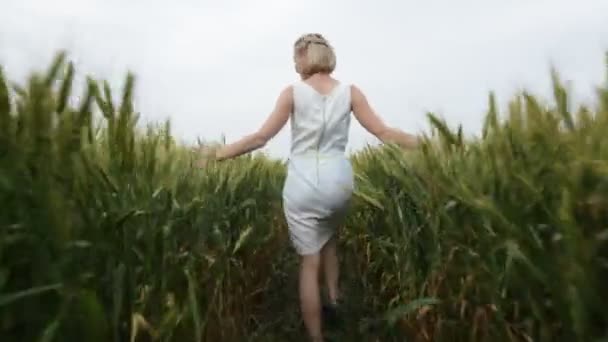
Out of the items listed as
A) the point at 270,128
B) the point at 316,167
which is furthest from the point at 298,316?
the point at 270,128

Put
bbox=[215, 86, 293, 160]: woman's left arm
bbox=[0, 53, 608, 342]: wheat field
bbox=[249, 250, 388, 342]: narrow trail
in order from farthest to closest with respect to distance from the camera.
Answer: bbox=[249, 250, 388, 342]: narrow trail
bbox=[215, 86, 293, 160]: woman's left arm
bbox=[0, 53, 608, 342]: wheat field

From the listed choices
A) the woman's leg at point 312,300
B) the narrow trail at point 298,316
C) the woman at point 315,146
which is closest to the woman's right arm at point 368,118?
the woman at point 315,146

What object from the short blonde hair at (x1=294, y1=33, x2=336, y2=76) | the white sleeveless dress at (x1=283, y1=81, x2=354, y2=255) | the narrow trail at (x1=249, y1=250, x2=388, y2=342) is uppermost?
the short blonde hair at (x1=294, y1=33, x2=336, y2=76)

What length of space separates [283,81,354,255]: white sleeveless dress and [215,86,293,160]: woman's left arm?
0.03 meters

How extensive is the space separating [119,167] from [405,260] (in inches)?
53.0

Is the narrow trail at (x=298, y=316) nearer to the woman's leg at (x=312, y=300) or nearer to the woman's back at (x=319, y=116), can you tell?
the woman's leg at (x=312, y=300)

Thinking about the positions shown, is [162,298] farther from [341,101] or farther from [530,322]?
[341,101]

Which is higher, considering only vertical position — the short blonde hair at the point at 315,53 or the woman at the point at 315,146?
the short blonde hair at the point at 315,53

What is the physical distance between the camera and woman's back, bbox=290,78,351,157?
3570mm

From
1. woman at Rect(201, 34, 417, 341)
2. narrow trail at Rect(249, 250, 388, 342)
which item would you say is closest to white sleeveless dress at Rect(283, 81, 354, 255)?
woman at Rect(201, 34, 417, 341)

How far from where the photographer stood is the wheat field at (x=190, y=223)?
1753 millimetres

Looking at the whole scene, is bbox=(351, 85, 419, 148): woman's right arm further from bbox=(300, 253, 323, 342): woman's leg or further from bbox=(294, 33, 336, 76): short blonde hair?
bbox=(300, 253, 323, 342): woman's leg

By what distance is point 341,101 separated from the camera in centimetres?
361

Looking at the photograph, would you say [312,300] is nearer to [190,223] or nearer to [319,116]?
[319,116]
